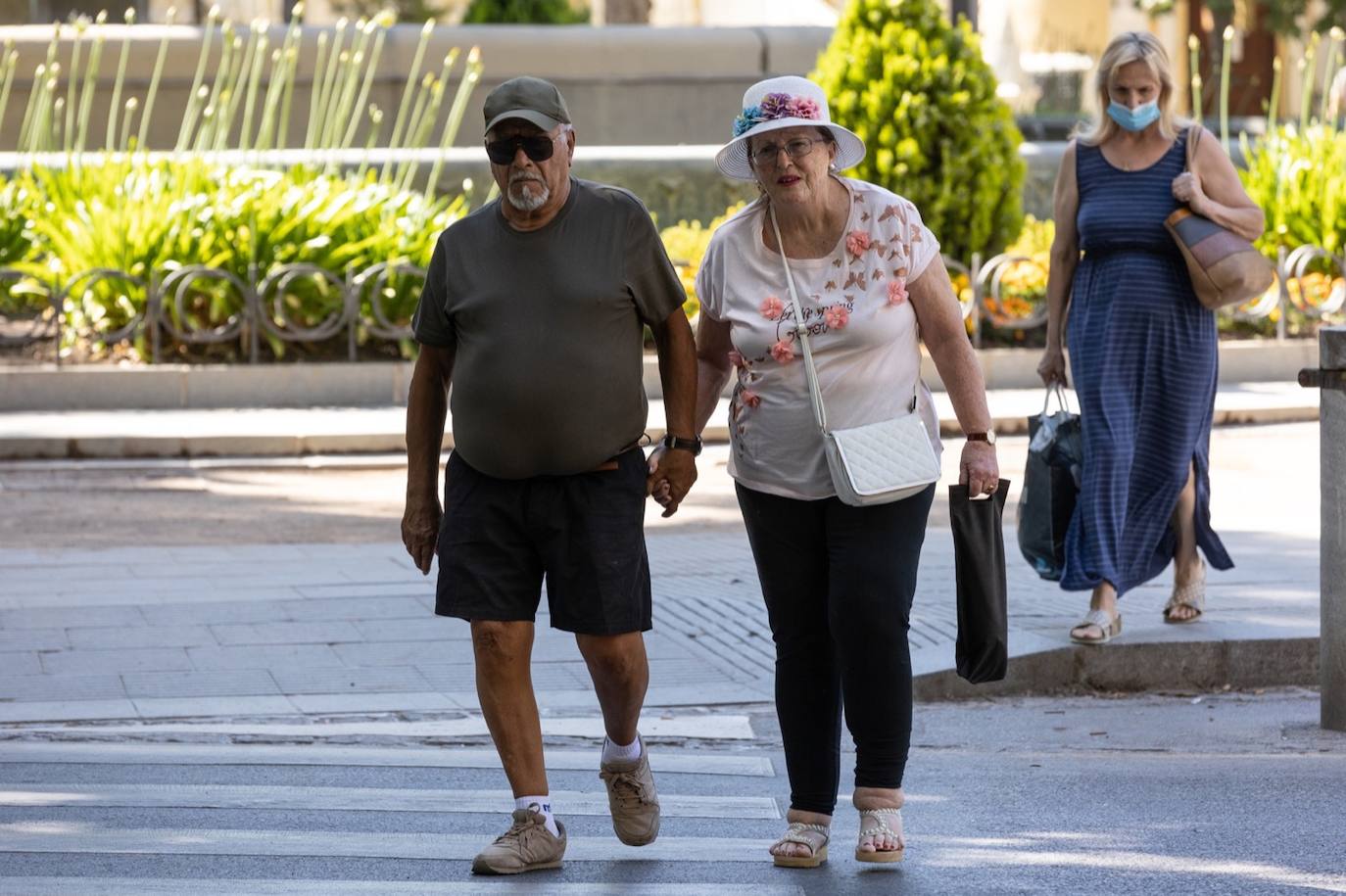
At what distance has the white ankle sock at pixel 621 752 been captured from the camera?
4.90 meters

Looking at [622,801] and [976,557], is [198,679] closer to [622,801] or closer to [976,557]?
[622,801]

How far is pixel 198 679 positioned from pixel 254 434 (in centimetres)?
616

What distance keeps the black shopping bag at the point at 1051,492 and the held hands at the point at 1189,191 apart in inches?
29.8

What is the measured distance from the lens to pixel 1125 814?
534 centimetres

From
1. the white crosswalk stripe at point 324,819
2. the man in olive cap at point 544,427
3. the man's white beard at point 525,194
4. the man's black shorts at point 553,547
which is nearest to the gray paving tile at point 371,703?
the white crosswalk stripe at point 324,819

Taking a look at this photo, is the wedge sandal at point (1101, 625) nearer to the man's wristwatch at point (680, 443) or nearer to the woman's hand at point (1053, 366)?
the woman's hand at point (1053, 366)

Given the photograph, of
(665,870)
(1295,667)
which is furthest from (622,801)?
(1295,667)

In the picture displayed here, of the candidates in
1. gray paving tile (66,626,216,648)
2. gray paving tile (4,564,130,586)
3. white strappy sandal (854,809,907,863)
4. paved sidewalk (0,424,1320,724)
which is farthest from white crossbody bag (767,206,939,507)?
gray paving tile (4,564,130,586)

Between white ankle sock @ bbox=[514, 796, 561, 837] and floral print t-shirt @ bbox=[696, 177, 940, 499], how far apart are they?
846 millimetres

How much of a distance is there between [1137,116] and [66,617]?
4.13 m

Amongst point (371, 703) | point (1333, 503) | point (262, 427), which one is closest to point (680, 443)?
point (371, 703)

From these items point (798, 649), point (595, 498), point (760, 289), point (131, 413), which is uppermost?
point (760, 289)

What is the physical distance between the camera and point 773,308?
15.5 ft

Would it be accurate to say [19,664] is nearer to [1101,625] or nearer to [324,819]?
[324,819]
